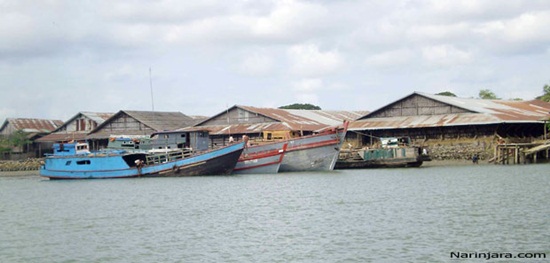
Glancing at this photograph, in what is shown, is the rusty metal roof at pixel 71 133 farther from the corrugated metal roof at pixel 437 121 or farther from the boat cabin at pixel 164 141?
the corrugated metal roof at pixel 437 121

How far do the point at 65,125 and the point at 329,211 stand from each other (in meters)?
55.5

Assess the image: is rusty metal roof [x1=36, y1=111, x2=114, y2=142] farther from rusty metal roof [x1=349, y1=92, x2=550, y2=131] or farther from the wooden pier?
the wooden pier

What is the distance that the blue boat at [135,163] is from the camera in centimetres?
4747

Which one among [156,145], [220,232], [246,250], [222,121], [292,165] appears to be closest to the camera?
[246,250]

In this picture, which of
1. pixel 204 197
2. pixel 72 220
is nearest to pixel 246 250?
pixel 72 220

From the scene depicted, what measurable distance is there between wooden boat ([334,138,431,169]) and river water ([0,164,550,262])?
Answer: 919 cm

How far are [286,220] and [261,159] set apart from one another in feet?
72.7

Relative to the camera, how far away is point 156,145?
55906mm

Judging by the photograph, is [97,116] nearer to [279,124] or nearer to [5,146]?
[5,146]

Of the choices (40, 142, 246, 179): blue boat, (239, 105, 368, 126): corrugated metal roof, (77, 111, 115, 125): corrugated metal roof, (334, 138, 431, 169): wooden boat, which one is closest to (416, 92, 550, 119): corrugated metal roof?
(334, 138, 431, 169): wooden boat

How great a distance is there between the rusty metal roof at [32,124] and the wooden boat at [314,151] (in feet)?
136

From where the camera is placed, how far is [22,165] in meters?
73.2

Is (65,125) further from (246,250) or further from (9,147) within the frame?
(246,250)

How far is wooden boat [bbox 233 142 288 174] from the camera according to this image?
4828cm
